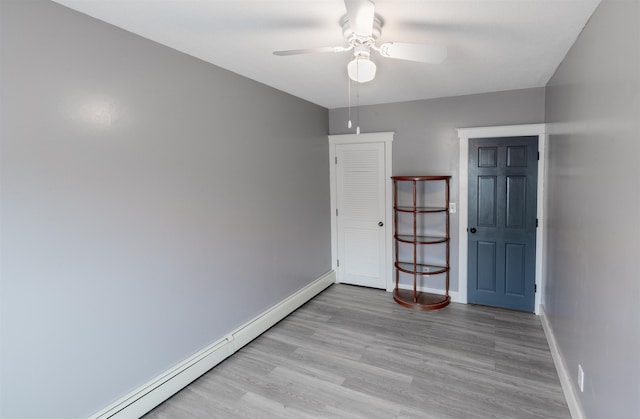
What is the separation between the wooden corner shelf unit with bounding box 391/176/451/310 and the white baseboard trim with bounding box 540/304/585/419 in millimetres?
1136

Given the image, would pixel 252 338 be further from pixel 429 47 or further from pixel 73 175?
pixel 429 47

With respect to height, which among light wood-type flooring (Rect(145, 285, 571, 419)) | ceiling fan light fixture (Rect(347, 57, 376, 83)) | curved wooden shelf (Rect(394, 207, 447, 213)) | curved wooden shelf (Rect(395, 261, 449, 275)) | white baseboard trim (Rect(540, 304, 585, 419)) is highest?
ceiling fan light fixture (Rect(347, 57, 376, 83))

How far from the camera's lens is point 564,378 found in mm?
2516

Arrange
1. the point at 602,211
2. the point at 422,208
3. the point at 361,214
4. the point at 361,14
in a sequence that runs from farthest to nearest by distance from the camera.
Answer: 1. the point at 361,214
2. the point at 422,208
3. the point at 602,211
4. the point at 361,14

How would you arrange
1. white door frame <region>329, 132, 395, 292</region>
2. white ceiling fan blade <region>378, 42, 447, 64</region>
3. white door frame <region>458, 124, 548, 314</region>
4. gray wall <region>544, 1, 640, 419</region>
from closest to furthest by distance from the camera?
gray wall <region>544, 1, 640, 419</region> < white ceiling fan blade <region>378, 42, 447, 64</region> < white door frame <region>458, 124, 548, 314</region> < white door frame <region>329, 132, 395, 292</region>

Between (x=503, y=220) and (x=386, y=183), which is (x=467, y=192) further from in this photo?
(x=386, y=183)

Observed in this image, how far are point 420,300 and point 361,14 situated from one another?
3.46 m

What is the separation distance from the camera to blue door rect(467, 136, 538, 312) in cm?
379

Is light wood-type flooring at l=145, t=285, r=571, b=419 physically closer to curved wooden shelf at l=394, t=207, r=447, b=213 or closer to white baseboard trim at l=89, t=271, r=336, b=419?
white baseboard trim at l=89, t=271, r=336, b=419

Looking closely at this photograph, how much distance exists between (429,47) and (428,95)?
231 cm

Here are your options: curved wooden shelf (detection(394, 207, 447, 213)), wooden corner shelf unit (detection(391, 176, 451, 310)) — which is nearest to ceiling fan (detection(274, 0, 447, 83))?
wooden corner shelf unit (detection(391, 176, 451, 310))

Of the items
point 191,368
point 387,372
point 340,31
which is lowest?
point 387,372

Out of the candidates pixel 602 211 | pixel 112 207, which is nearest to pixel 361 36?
pixel 602 211

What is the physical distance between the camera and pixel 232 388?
8.66 ft
